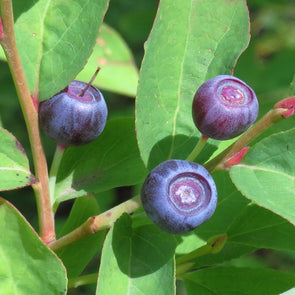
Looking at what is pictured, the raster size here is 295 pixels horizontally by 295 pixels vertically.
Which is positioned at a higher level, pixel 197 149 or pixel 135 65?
pixel 197 149

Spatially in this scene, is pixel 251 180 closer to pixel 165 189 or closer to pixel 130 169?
pixel 165 189

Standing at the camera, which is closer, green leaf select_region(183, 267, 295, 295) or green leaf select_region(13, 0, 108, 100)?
green leaf select_region(13, 0, 108, 100)

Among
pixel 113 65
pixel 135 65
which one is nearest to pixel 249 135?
pixel 113 65

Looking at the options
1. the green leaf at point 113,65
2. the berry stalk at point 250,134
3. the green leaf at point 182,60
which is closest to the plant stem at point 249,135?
the berry stalk at point 250,134

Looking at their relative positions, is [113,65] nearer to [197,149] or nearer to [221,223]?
[221,223]

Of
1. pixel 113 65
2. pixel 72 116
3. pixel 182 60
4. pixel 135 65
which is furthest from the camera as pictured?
pixel 135 65

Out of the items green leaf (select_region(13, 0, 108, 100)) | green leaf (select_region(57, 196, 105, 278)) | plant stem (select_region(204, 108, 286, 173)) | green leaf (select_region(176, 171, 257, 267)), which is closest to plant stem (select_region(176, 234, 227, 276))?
green leaf (select_region(176, 171, 257, 267))

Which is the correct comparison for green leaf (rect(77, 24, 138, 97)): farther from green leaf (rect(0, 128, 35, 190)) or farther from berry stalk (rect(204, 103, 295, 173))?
berry stalk (rect(204, 103, 295, 173))

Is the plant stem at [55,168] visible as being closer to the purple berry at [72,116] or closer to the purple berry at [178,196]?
the purple berry at [72,116]
